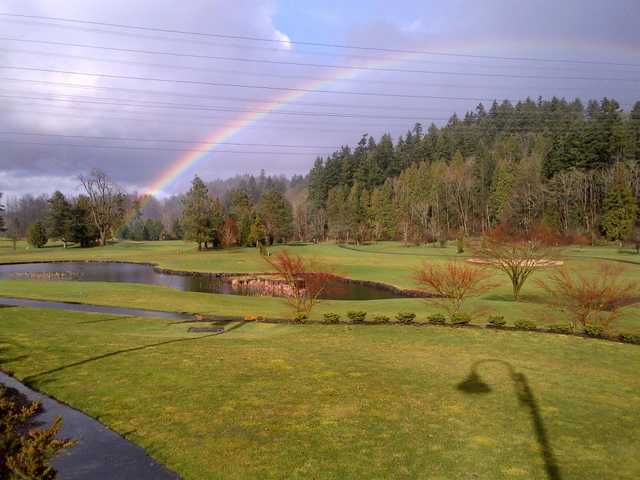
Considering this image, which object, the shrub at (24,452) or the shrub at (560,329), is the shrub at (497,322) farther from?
the shrub at (24,452)

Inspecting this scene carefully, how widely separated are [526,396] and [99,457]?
10.9 metres

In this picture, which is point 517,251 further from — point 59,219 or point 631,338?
point 59,219

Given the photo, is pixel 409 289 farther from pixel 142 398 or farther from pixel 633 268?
pixel 142 398

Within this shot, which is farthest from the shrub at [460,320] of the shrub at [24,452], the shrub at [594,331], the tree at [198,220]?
the tree at [198,220]

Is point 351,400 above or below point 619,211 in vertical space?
below

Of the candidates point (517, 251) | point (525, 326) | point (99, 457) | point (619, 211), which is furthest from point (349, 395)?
point (619, 211)

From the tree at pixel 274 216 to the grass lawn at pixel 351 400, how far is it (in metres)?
85.6

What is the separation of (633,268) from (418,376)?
44047 millimetres

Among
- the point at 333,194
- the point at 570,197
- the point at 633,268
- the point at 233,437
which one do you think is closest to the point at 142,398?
the point at 233,437

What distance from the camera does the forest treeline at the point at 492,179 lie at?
293 feet

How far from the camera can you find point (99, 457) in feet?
31.3

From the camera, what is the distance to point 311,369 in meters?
15.6

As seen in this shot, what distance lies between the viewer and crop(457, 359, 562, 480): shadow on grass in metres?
9.02

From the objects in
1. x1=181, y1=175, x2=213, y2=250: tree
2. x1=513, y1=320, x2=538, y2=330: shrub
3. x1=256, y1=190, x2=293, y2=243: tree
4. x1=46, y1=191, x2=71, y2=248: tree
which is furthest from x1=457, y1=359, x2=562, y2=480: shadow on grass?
x1=46, y1=191, x2=71, y2=248: tree
